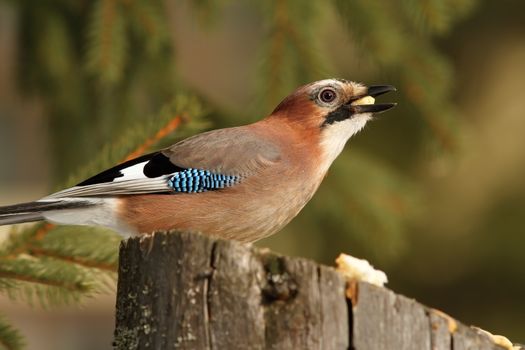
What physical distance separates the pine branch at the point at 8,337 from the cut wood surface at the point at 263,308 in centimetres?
116

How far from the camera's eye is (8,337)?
160 inches

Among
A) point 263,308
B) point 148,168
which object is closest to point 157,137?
point 148,168

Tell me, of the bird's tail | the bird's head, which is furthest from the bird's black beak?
the bird's tail

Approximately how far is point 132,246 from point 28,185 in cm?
1170

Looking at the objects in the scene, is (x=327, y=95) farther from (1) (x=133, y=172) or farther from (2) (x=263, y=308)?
(2) (x=263, y=308)

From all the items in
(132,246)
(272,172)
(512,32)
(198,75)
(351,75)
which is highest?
→ (198,75)

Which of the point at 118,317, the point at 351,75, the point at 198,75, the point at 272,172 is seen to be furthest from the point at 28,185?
the point at 118,317

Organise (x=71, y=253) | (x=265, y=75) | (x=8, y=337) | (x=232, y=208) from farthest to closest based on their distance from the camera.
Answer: (x=265, y=75) < (x=232, y=208) < (x=71, y=253) < (x=8, y=337)

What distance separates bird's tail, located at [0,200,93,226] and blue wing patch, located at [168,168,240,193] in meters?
0.47

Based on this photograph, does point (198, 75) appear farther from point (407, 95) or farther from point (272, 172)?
point (272, 172)

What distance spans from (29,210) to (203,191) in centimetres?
76

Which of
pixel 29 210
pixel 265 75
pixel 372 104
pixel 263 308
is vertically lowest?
pixel 263 308

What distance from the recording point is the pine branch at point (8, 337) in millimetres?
4062

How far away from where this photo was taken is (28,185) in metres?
14.6
